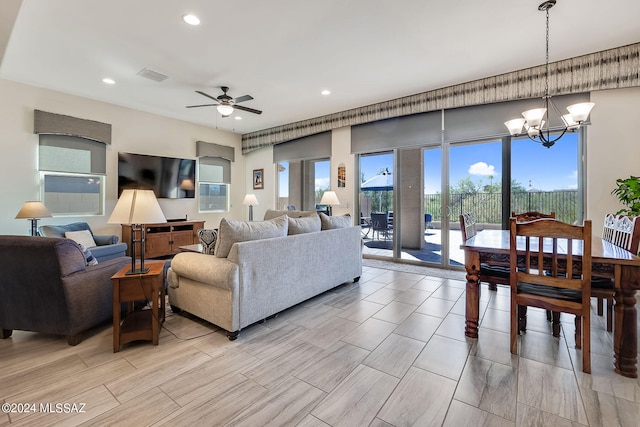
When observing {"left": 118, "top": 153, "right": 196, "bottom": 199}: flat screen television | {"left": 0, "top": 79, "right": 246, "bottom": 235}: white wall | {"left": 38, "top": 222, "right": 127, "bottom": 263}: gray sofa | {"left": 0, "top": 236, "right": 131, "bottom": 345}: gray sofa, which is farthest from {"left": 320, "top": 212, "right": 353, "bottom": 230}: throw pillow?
{"left": 0, "top": 79, "right": 246, "bottom": 235}: white wall

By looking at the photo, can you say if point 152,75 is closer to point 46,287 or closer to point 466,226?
point 46,287

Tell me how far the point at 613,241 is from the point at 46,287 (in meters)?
4.71

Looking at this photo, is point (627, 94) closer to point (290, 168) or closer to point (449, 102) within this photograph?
point (449, 102)

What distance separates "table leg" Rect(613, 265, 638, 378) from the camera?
1691 mm

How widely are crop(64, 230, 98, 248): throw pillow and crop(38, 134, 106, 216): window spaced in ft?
3.77

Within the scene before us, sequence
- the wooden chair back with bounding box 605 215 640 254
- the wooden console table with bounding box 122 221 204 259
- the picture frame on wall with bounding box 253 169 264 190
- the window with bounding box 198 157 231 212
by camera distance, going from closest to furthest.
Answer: the wooden chair back with bounding box 605 215 640 254 < the wooden console table with bounding box 122 221 204 259 < the window with bounding box 198 157 231 212 < the picture frame on wall with bounding box 253 169 264 190

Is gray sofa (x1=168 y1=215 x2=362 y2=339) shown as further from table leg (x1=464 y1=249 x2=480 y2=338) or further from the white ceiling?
the white ceiling

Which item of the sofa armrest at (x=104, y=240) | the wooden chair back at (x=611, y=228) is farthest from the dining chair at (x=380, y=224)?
the sofa armrest at (x=104, y=240)

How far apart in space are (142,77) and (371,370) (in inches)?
179

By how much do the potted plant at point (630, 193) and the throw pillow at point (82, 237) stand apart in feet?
21.3

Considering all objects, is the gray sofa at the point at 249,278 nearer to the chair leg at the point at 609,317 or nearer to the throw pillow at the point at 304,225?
the throw pillow at the point at 304,225

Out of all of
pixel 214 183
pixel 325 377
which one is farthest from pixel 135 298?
pixel 214 183

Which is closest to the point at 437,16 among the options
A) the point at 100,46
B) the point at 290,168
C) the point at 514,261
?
the point at 514,261

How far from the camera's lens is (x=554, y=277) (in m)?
1.84
